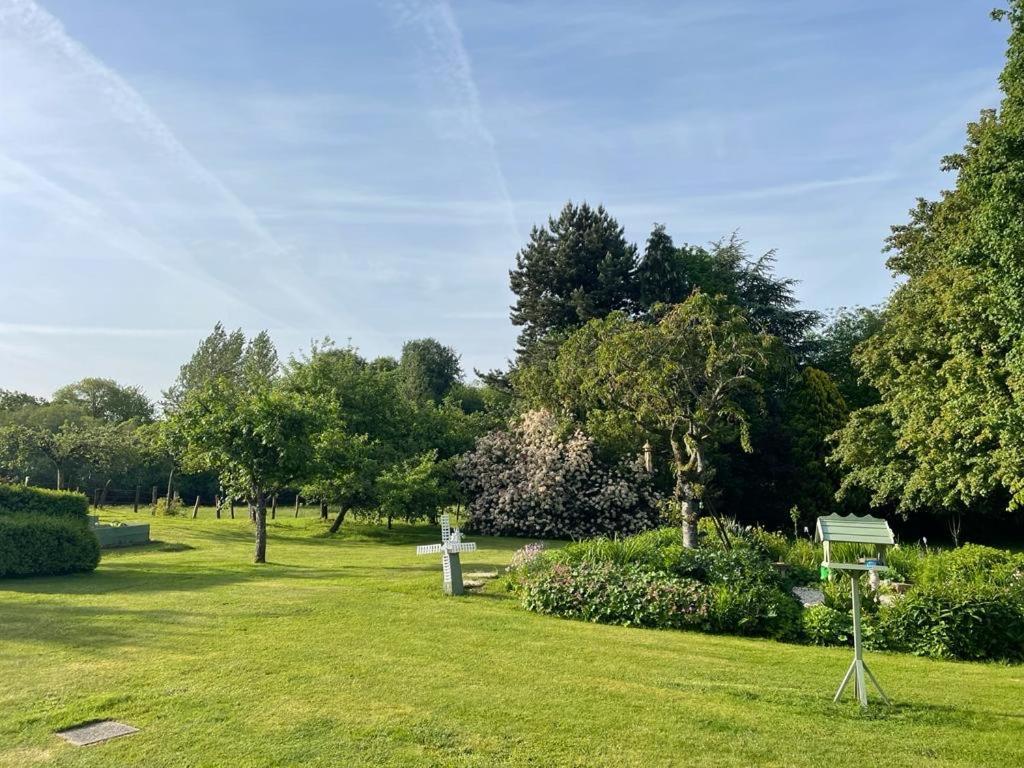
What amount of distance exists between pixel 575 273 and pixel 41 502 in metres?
22.6

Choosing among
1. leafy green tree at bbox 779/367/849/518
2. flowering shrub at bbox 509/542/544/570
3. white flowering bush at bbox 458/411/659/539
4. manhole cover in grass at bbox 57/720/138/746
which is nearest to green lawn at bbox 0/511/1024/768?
manhole cover in grass at bbox 57/720/138/746

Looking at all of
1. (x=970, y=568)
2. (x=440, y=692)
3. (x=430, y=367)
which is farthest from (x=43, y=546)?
(x=430, y=367)

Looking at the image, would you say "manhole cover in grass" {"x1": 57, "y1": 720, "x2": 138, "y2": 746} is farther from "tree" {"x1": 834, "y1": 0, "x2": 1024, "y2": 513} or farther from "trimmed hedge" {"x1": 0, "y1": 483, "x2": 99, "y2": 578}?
"tree" {"x1": 834, "y1": 0, "x2": 1024, "y2": 513}

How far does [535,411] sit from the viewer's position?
1085 inches

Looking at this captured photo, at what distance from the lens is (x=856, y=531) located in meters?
6.48

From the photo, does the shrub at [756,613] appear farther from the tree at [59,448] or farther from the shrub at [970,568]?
the tree at [59,448]

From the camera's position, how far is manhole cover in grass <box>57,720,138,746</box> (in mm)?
5109

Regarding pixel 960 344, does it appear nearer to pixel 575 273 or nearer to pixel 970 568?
pixel 970 568

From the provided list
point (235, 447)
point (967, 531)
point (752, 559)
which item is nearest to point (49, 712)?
point (752, 559)

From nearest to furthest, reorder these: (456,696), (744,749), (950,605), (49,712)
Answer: (744,749)
(49,712)
(456,696)
(950,605)

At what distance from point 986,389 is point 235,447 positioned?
18081 mm

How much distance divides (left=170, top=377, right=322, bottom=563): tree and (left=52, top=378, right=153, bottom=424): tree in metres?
47.5

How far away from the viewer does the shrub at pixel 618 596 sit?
994 cm

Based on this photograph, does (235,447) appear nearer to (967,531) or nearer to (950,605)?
(950,605)
